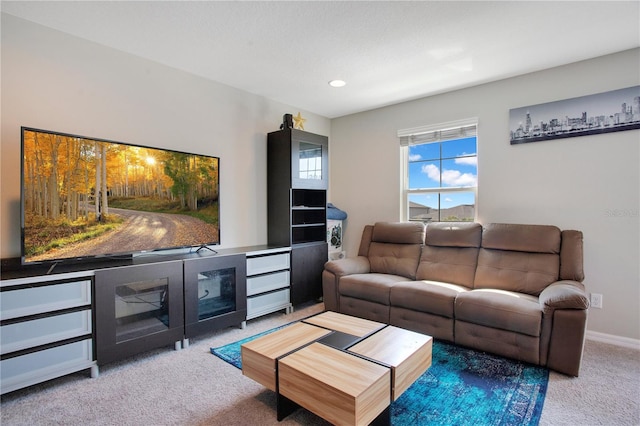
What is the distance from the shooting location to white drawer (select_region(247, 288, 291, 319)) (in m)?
3.06

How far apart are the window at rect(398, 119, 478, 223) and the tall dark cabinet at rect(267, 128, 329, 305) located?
3.47 feet

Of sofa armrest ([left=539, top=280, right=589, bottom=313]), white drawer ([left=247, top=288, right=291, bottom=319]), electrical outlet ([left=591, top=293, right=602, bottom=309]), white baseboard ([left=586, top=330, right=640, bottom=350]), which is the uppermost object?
sofa armrest ([left=539, top=280, right=589, bottom=313])

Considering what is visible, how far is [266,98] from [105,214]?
2.18 meters

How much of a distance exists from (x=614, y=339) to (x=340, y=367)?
261 centimetres

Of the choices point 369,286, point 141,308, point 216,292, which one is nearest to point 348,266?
point 369,286

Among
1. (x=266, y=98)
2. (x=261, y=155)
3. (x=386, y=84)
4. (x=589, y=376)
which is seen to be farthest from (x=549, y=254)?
(x=266, y=98)

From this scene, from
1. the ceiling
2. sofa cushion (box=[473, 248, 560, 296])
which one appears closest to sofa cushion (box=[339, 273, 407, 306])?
sofa cushion (box=[473, 248, 560, 296])

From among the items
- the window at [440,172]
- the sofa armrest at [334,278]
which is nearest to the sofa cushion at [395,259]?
the sofa armrest at [334,278]

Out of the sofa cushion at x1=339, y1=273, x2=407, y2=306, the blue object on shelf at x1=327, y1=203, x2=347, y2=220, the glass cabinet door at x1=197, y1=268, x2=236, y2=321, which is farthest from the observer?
the blue object on shelf at x1=327, y1=203, x2=347, y2=220

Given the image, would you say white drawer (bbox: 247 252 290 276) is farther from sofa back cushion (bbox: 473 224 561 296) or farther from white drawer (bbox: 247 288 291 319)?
sofa back cushion (bbox: 473 224 561 296)

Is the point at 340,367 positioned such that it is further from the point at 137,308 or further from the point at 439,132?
the point at 439,132

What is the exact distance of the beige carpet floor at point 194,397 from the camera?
5.64 feet

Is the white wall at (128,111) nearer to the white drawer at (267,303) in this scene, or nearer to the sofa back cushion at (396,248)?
the white drawer at (267,303)

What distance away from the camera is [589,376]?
2.13 meters
